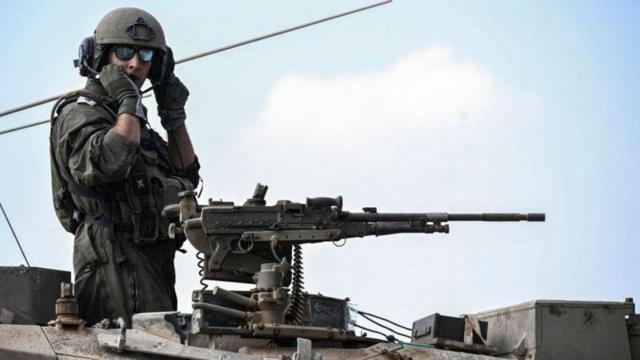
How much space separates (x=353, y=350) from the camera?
15.3 meters

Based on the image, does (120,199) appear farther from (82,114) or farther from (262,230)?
(262,230)

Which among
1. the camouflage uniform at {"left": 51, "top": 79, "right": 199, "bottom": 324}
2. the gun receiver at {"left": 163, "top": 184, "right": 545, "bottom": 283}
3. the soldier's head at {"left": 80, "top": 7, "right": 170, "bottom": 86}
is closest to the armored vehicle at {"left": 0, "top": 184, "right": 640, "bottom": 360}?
the gun receiver at {"left": 163, "top": 184, "right": 545, "bottom": 283}

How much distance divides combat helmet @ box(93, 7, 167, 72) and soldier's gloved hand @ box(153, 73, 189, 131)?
3.38 feet

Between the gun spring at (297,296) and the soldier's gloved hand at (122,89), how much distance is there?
263 cm

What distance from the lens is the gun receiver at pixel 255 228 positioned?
16203 mm

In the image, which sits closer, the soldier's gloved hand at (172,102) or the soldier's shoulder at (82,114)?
the soldier's shoulder at (82,114)

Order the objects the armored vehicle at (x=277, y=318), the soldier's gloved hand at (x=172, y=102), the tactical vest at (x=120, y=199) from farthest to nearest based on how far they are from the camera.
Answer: the soldier's gloved hand at (x=172, y=102)
the tactical vest at (x=120, y=199)
the armored vehicle at (x=277, y=318)

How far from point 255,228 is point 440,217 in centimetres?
195

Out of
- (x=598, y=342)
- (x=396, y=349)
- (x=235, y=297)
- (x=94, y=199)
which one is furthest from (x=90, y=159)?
(x=598, y=342)

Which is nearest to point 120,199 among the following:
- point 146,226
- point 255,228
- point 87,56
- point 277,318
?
point 146,226

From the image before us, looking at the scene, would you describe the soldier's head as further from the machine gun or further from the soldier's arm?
the machine gun

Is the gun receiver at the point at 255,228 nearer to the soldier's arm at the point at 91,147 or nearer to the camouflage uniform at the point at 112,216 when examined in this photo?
the soldier's arm at the point at 91,147

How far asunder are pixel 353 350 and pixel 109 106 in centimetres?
448

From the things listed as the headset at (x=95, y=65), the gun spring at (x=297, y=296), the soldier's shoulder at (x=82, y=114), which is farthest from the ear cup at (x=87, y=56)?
the gun spring at (x=297, y=296)
